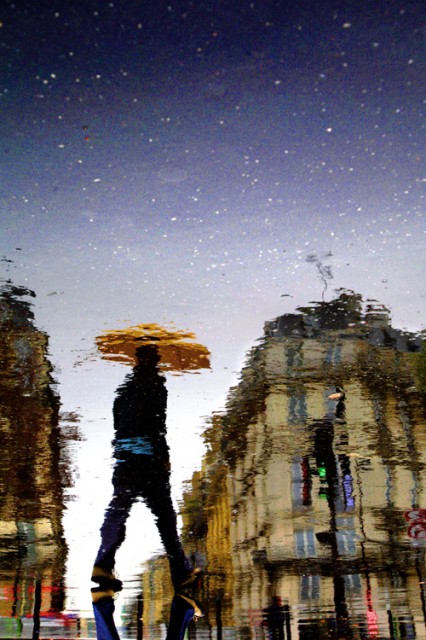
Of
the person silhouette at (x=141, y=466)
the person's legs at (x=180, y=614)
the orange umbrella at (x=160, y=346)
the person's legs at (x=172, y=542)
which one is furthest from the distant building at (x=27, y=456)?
the person's legs at (x=180, y=614)

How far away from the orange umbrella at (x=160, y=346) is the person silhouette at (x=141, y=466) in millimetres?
60

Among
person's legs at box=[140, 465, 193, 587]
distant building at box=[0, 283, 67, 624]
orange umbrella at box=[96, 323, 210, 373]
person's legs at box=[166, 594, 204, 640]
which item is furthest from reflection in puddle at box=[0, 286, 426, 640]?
person's legs at box=[166, 594, 204, 640]

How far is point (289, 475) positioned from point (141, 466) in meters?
1.88

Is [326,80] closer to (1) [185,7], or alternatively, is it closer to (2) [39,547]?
(1) [185,7]

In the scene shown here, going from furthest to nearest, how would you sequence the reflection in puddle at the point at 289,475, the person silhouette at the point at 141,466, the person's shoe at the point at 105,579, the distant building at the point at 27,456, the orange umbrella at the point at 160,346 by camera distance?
the reflection in puddle at the point at 289,475, the distant building at the point at 27,456, the orange umbrella at the point at 160,346, the person silhouette at the point at 141,466, the person's shoe at the point at 105,579

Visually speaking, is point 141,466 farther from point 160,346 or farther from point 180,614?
point 180,614

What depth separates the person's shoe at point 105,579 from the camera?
352 cm

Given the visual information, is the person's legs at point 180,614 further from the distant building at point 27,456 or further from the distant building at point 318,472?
the distant building at point 27,456

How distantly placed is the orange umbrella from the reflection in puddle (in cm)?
38

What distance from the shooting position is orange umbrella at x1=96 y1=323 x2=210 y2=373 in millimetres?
4164

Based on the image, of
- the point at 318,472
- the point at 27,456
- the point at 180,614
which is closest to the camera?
the point at 180,614

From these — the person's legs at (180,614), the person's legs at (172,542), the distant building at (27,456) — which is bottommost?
the person's legs at (180,614)

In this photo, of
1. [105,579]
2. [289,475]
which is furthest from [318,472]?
[105,579]

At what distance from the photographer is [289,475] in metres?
7.34
